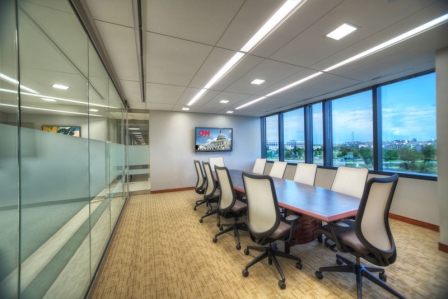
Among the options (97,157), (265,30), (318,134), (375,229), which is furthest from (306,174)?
(97,157)

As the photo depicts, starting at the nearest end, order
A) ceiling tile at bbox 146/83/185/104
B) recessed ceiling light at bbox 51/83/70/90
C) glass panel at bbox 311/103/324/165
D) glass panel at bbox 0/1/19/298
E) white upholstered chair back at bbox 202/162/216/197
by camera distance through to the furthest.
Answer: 1. glass panel at bbox 0/1/19/298
2. recessed ceiling light at bbox 51/83/70/90
3. white upholstered chair back at bbox 202/162/216/197
4. ceiling tile at bbox 146/83/185/104
5. glass panel at bbox 311/103/324/165

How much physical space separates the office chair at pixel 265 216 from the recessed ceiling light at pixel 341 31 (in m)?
1.76

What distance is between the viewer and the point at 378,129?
3711 mm

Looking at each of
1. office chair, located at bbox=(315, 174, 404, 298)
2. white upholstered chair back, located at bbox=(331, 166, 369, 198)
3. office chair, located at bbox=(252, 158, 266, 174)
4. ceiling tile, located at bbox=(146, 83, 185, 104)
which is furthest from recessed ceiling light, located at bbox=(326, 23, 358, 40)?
office chair, located at bbox=(252, 158, 266, 174)

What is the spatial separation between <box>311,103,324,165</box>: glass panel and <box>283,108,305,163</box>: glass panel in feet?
1.34

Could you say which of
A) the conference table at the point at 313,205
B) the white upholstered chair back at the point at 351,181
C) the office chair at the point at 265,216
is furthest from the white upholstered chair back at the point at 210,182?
the white upholstered chair back at the point at 351,181

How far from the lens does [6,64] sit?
0.80 meters

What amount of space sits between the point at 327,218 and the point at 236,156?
17.5 ft

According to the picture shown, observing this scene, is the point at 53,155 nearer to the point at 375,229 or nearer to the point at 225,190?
the point at 225,190

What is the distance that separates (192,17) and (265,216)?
2136mm

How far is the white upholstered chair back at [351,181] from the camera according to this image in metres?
2.37

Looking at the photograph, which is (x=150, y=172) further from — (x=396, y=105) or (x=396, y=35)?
(x=396, y=105)

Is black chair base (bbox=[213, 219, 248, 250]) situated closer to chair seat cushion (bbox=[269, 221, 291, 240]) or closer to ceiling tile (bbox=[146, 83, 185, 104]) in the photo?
chair seat cushion (bbox=[269, 221, 291, 240])

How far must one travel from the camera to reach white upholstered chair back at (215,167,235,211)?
2.55 m
